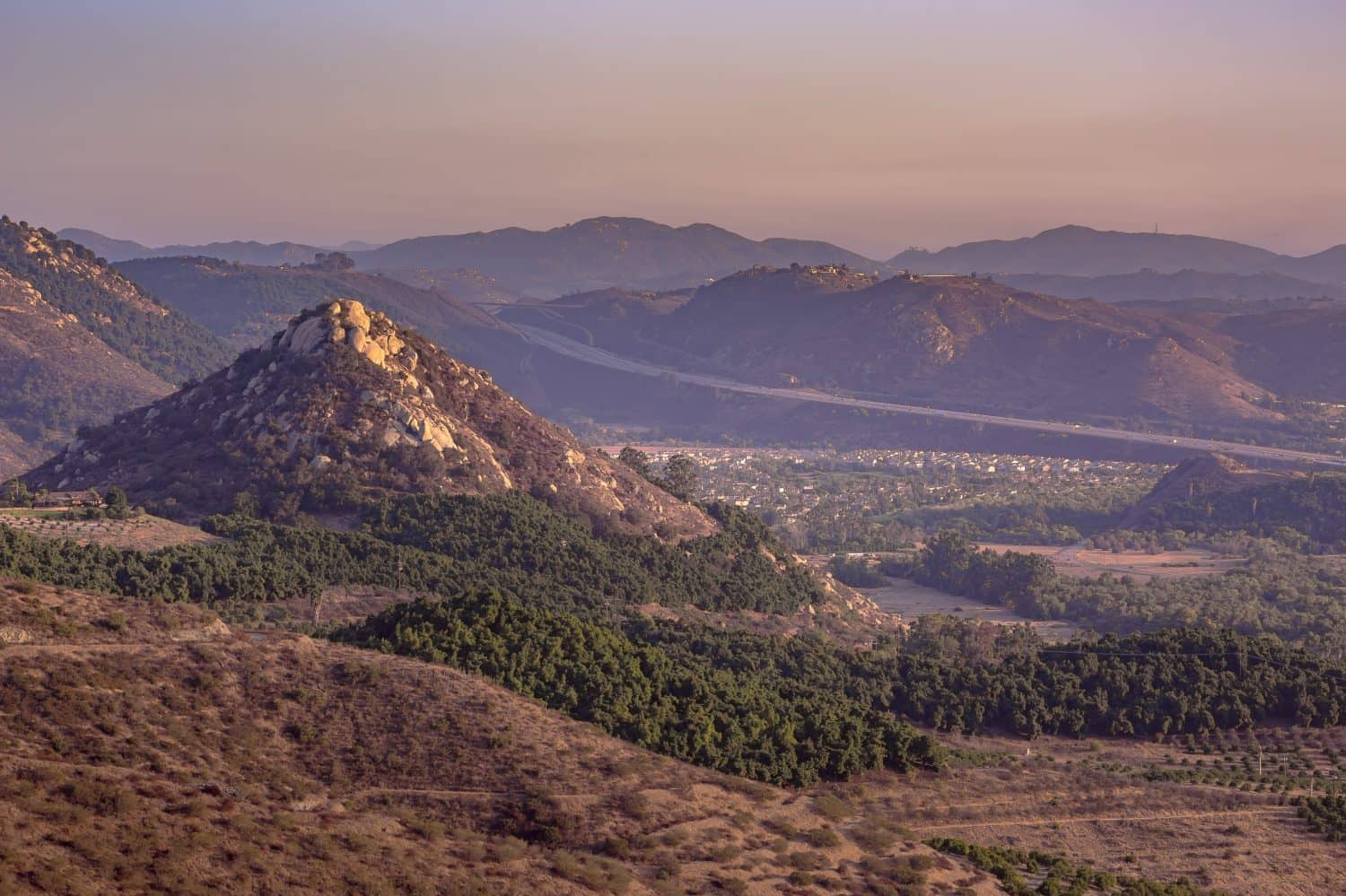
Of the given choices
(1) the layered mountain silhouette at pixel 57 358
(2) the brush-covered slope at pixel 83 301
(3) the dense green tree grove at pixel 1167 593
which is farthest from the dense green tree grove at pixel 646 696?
(2) the brush-covered slope at pixel 83 301

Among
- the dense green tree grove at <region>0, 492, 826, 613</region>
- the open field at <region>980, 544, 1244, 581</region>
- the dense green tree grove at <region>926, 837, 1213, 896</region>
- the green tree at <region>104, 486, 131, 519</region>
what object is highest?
the green tree at <region>104, 486, 131, 519</region>

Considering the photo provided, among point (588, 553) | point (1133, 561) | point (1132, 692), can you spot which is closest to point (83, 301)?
point (588, 553)

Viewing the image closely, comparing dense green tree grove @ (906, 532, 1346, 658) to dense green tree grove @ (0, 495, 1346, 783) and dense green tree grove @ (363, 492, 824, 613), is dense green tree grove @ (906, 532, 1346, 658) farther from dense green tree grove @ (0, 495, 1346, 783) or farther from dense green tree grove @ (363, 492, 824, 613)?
dense green tree grove @ (363, 492, 824, 613)

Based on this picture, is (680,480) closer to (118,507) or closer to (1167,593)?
(1167,593)

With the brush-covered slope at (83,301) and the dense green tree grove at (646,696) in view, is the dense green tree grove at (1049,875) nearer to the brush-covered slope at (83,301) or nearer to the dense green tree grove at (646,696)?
the dense green tree grove at (646,696)

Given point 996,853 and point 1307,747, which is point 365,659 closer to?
point 996,853

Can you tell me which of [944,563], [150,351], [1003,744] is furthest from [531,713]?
[150,351]

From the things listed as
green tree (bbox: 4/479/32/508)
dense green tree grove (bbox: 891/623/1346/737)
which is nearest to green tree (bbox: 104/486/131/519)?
green tree (bbox: 4/479/32/508)
